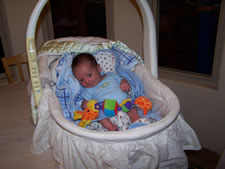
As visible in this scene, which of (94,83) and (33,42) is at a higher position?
(33,42)

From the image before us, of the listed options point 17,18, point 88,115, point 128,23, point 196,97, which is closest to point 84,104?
point 88,115

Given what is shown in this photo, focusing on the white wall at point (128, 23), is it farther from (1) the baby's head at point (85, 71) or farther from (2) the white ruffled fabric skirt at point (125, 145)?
(2) the white ruffled fabric skirt at point (125, 145)

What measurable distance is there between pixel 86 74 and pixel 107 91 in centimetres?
17

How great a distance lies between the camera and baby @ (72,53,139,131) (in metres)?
1.28

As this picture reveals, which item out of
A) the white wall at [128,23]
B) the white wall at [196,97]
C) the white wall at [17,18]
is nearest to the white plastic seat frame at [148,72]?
the white wall at [196,97]

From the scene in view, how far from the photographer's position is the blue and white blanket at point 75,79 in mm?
1269

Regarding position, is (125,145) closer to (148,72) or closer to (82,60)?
(148,72)

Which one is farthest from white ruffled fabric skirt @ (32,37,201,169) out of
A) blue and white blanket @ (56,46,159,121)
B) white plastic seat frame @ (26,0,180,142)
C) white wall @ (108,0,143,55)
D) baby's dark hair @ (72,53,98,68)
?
white wall @ (108,0,143,55)

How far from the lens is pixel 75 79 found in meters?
1.36

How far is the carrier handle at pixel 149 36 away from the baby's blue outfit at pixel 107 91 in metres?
0.24

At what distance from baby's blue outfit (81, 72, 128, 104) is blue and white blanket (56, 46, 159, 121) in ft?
0.17

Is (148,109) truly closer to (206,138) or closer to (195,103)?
(195,103)

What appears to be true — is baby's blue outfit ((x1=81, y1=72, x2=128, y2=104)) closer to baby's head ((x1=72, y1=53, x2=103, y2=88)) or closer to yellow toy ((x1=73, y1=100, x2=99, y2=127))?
baby's head ((x1=72, y1=53, x2=103, y2=88))

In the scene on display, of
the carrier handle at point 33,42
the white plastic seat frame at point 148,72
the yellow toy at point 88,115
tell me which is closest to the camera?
the white plastic seat frame at point 148,72
